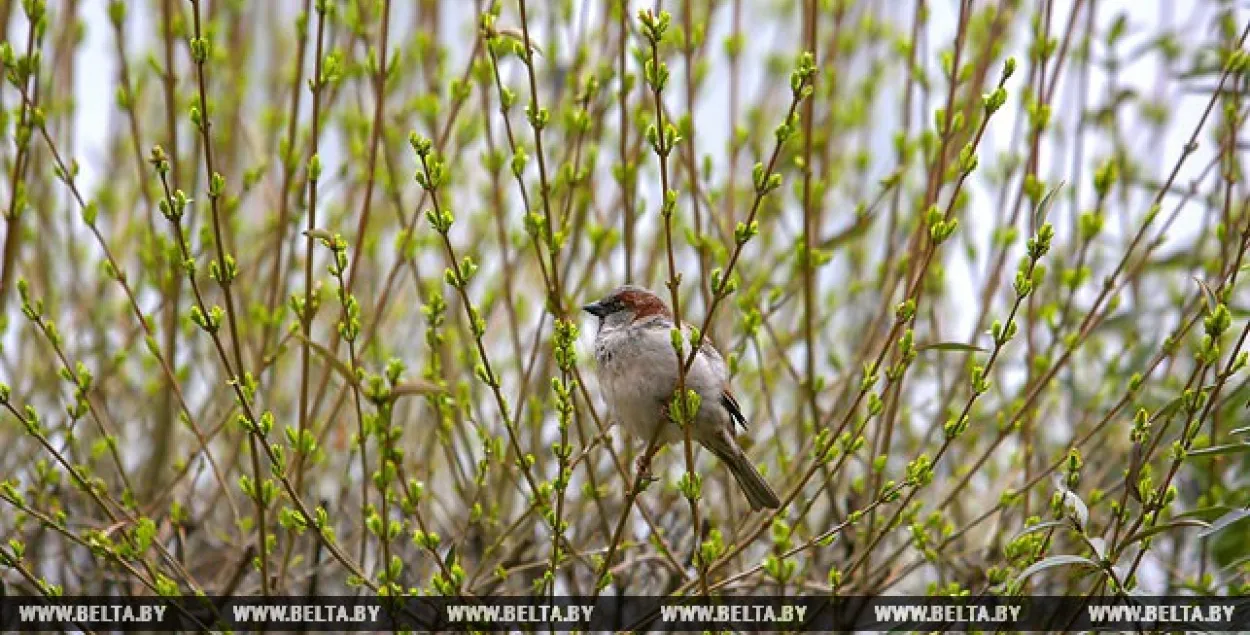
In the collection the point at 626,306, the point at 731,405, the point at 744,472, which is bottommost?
the point at 744,472

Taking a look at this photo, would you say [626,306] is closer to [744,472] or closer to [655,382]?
[655,382]

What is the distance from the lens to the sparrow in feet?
12.6

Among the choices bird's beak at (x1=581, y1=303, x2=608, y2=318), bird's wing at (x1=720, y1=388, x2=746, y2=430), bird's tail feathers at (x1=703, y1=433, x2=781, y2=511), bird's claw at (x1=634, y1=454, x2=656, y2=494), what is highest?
bird's beak at (x1=581, y1=303, x2=608, y2=318)

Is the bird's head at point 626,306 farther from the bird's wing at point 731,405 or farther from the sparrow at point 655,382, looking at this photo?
the bird's wing at point 731,405

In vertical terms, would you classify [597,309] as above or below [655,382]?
above

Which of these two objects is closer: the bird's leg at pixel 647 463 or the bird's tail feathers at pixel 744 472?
the bird's leg at pixel 647 463

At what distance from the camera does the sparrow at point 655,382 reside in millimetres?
3846

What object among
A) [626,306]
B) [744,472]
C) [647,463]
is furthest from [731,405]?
[647,463]

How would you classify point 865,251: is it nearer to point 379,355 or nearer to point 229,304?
point 379,355

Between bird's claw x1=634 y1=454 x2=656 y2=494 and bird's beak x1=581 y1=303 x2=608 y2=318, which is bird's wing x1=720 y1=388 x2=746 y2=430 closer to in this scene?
bird's beak x1=581 y1=303 x2=608 y2=318

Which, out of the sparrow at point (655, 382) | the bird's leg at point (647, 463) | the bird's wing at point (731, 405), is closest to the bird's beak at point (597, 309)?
the sparrow at point (655, 382)

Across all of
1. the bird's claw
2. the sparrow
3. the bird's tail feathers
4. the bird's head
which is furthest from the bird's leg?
the bird's head

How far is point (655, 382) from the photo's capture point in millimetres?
3857

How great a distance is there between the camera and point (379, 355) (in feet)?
14.9
